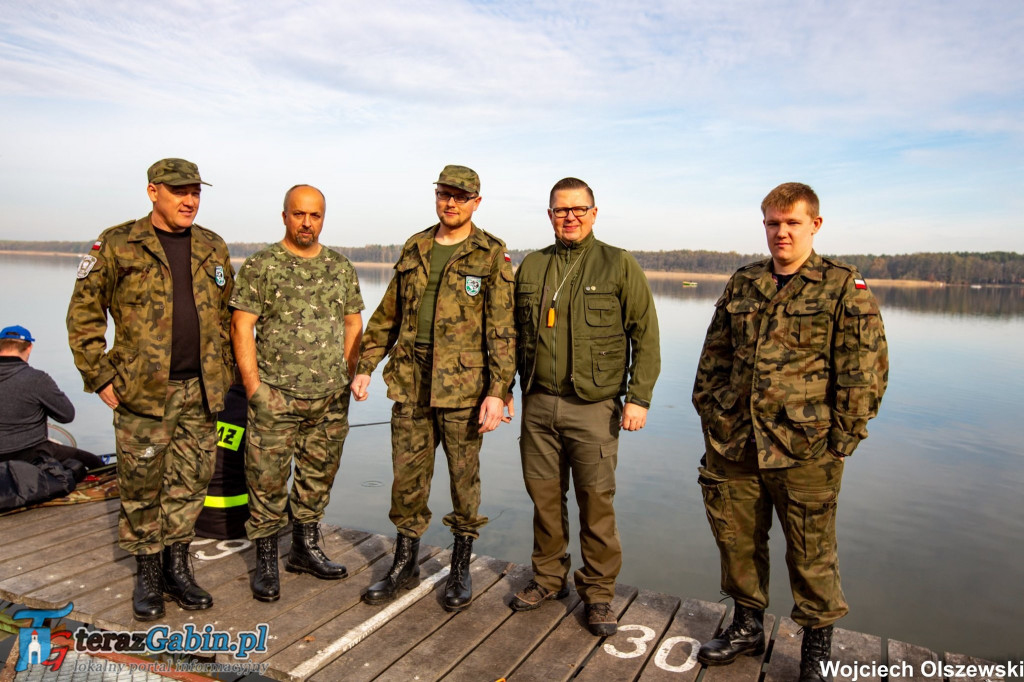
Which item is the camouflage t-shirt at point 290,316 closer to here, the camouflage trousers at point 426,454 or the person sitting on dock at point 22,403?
the camouflage trousers at point 426,454

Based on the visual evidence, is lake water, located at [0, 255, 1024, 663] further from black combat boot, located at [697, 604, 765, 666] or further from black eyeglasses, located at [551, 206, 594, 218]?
black eyeglasses, located at [551, 206, 594, 218]

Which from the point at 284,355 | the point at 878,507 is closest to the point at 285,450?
the point at 284,355

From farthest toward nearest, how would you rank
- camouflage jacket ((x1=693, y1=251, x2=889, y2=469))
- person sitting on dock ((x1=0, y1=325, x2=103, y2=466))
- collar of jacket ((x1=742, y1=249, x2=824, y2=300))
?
person sitting on dock ((x1=0, y1=325, x2=103, y2=466)) < collar of jacket ((x1=742, y1=249, x2=824, y2=300)) < camouflage jacket ((x1=693, y1=251, x2=889, y2=469))

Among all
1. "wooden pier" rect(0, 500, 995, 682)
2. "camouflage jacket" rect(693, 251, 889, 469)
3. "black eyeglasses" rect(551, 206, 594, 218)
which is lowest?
"wooden pier" rect(0, 500, 995, 682)

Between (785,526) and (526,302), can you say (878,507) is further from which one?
(526,302)

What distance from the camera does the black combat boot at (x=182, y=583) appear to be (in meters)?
3.36

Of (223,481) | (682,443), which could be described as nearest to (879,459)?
(682,443)

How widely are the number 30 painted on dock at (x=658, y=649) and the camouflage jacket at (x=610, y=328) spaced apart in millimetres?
1081

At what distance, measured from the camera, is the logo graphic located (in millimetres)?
3373

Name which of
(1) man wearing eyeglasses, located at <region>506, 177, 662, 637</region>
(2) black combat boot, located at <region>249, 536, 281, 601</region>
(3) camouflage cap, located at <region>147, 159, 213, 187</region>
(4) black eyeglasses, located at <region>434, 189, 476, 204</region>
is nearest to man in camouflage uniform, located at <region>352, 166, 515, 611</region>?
(4) black eyeglasses, located at <region>434, 189, 476, 204</region>

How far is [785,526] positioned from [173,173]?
10.3 ft

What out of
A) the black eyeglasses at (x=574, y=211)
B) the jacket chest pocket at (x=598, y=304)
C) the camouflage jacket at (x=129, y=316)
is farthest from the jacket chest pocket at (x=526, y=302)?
the camouflage jacket at (x=129, y=316)

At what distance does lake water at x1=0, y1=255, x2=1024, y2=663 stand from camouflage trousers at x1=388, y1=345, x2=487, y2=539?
217 centimetres

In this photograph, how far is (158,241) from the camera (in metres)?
3.34
